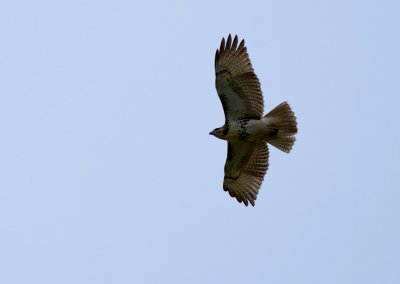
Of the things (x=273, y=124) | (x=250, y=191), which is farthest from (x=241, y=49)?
(x=250, y=191)

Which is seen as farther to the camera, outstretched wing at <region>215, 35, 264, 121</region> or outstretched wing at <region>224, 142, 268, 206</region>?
outstretched wing at <region>224, 142, 268, 206</region>

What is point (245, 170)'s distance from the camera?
1878 cm

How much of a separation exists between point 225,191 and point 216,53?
3100mm

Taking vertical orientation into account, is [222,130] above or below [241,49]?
below

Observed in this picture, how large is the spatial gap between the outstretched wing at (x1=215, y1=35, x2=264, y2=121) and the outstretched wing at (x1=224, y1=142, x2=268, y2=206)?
1.12m

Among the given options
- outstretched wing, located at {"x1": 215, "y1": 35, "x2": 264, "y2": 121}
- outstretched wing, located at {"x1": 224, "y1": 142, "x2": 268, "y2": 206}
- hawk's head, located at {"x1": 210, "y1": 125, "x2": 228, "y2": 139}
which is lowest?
outstretched wing, located at {"x1": 224, "y1": 142, "x2": 268, "y2": 206}

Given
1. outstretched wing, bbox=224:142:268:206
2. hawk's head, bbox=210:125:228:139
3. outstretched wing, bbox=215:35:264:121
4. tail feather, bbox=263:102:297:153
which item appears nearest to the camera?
outstretched wing, bbox=215:35:264:121

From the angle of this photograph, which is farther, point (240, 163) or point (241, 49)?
→ point (240, 163)

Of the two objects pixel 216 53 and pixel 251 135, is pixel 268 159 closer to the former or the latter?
pixel 251 135

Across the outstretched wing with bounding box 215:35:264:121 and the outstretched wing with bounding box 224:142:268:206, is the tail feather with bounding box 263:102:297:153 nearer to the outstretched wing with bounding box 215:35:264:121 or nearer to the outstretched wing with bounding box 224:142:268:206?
the outstretched wing with bounding box 215:35:264:121

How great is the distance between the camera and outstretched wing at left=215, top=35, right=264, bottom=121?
17.3 meters

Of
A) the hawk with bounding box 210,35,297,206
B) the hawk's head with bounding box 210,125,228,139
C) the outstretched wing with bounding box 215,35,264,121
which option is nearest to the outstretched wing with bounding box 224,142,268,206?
the hawk with bounding box 210,35,297,206

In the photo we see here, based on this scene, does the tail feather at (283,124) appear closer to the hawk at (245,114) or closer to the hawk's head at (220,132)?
the hawk at (245,114)

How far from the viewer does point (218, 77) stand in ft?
57.2
